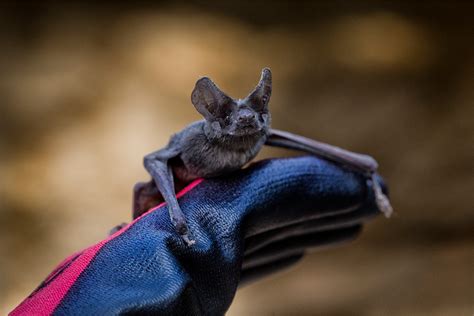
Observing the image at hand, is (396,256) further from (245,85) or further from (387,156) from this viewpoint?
(245,85)

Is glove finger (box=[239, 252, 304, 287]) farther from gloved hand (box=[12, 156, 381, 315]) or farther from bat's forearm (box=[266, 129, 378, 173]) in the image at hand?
bat's forearm (box=[266, 129, 378, 173])

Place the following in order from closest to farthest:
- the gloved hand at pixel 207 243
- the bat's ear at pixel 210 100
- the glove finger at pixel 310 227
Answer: the gloved hand at pixel 207 243 < the bat's ear at pixel 210 100 < the glove finger at pixel 310 227

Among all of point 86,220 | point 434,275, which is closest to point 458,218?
point 434,275

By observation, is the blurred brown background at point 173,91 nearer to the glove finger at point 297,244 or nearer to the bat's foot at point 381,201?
the glove finger at point 297,244

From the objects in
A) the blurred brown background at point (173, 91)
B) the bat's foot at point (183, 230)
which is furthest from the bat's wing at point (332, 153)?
the blurred brown background at point (173, 91)

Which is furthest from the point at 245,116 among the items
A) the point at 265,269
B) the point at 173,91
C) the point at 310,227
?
the point at 173,91

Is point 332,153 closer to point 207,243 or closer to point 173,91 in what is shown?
point 207,243

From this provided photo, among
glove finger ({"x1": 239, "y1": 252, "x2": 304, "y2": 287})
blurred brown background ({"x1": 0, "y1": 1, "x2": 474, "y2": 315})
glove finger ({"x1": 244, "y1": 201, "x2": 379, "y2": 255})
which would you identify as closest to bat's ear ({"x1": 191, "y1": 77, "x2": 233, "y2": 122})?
glove finger ({"x1": 244, "y1": 201, "x2": 379, "y2": 255})
